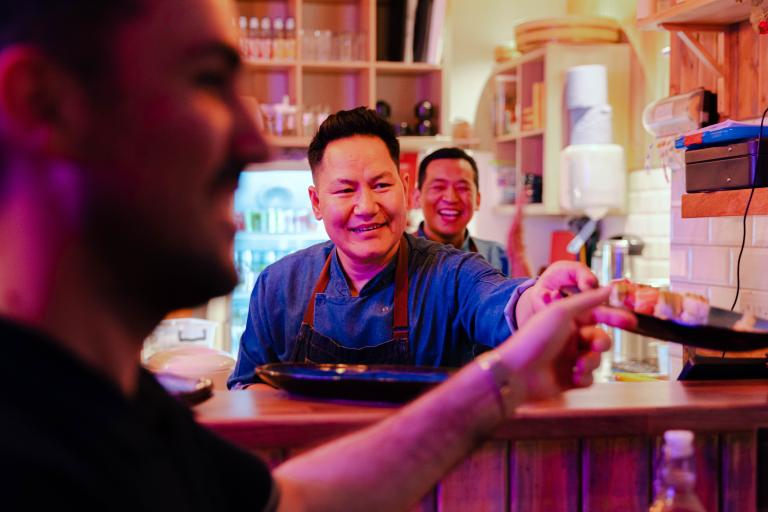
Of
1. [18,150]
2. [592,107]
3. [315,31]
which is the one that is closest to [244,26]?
[315,31]

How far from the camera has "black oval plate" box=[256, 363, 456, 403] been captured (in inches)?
67.3

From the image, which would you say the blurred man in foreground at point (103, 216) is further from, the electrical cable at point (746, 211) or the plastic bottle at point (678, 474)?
the electrical cable at point (746, 211)

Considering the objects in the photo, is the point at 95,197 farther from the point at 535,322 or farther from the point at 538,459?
the point at 538,459

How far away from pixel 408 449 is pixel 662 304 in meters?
0.78

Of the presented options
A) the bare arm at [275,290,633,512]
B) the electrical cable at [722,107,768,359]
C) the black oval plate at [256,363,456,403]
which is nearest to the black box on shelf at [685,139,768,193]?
the electrical cable at [722,107,768,359]

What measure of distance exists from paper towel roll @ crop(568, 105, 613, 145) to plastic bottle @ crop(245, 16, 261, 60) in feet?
6.41

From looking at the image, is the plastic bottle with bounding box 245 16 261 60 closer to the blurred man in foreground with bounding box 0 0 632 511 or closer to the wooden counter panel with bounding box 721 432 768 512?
the wooden counter panel with bounding box 721 432 768 512

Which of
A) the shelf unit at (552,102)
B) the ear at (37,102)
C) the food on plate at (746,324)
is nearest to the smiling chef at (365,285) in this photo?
the food on plate at (746,324)

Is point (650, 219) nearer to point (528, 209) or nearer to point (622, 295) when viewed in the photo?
point (528, 209)

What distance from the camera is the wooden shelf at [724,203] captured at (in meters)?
2.39

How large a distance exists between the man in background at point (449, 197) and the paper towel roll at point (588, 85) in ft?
3.93

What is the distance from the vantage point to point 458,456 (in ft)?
3.40

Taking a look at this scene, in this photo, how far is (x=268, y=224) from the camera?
545 centimetres

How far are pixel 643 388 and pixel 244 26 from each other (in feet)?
13.1
